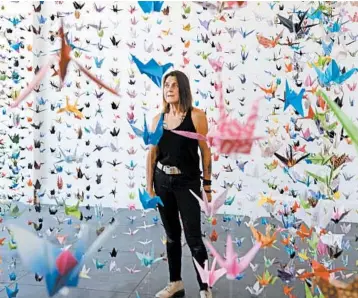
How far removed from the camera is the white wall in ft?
15.4

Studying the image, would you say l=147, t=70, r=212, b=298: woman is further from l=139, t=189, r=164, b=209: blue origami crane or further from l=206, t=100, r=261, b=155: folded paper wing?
l=206, t=100, r=261, b=155: folded paper wing

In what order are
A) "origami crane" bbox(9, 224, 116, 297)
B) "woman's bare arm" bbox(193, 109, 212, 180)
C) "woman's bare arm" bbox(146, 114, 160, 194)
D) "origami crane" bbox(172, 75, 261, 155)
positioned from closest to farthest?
"origami crane" bbox(9, 224, 116, 297) < "origami crane" bbox(172, 75, 261, 155) < "woman's bare arm" bbox(193, 109, 212, 180) < "woman's bare arm" bbox(146, 114, 160, 194)

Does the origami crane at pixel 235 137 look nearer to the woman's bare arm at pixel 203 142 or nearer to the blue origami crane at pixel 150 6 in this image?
the woman's bare arm at pixel 203 142

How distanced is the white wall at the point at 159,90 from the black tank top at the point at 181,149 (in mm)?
2207

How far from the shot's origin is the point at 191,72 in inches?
192

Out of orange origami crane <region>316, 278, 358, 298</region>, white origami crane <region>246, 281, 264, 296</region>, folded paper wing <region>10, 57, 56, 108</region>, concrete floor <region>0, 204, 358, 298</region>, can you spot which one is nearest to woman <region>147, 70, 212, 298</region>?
white origami crane <region>246, 281, 264, 296</region>

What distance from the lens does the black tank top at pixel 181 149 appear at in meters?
2.39

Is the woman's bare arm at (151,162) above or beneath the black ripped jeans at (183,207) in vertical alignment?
above

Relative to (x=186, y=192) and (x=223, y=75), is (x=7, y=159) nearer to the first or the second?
(x=223, y=75)

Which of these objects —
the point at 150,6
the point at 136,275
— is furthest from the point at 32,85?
the point at 136,275

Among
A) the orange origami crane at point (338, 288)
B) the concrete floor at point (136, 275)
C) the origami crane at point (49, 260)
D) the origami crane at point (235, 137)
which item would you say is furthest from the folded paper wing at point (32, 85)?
the concrete floor at point (136, 275)

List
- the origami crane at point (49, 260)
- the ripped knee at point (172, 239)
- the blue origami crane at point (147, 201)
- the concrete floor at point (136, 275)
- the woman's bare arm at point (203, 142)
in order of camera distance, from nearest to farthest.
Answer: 1. the origami crane at point (49, 260)
2. the blue origami crane at point (147, 201)
3. the woman's bare arm at point (203, 142)
4. the ripped knee at point (172, 239)
5. the concrete floor at point (136, 275)

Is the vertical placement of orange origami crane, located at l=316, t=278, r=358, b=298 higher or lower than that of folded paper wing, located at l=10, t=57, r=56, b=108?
lower

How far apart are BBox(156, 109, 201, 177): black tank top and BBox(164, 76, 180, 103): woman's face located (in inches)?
3.8
